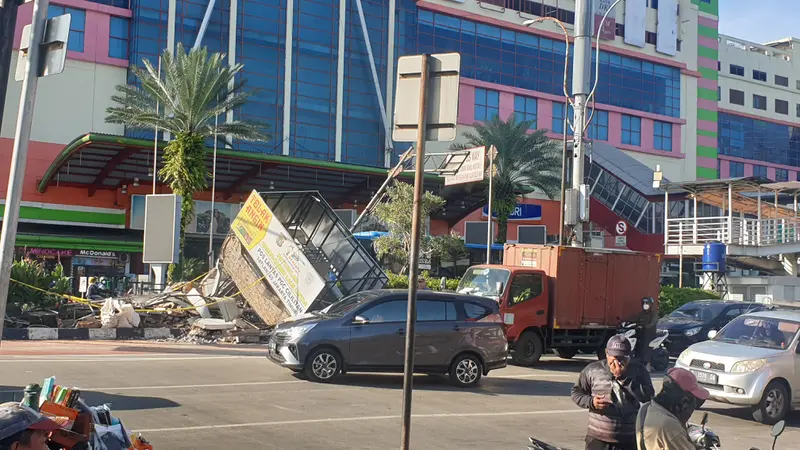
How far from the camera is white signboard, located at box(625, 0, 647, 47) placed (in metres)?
68.1

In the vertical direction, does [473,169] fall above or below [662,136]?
below

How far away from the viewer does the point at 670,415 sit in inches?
198

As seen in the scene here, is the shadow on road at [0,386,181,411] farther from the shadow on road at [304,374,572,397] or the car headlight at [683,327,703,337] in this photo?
the car headlight at [683,327,703,337]

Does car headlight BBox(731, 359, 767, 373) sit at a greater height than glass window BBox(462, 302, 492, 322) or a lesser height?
lesser

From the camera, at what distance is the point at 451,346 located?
14.7 m

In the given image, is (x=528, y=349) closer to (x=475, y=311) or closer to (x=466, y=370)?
(x=475, y=311)

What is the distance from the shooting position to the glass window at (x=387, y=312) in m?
14.5

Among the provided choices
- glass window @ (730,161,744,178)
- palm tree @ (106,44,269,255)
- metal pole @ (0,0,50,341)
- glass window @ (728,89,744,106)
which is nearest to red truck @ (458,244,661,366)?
metal pole @ (0,0,50,341)

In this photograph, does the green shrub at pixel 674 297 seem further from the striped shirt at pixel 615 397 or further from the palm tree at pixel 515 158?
the striped shirt at pixel 615 397

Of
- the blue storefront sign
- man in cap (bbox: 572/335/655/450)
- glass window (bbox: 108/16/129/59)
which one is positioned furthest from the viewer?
the blue storefront sign

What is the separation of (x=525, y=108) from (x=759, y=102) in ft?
112

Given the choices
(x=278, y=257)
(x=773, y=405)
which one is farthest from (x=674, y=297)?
(x=773, y=405)

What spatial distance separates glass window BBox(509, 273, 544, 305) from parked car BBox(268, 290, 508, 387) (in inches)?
121

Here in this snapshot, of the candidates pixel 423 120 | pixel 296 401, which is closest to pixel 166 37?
pixel 296 401
